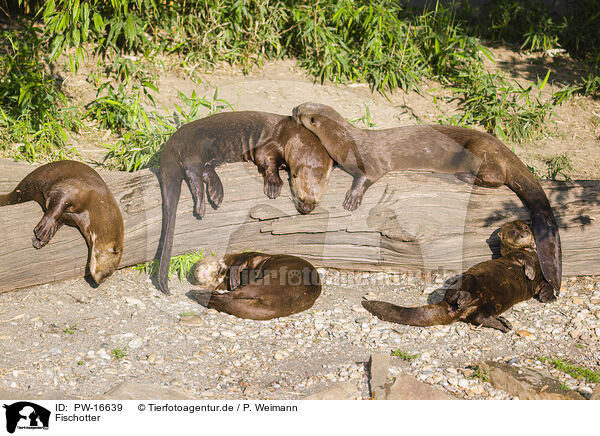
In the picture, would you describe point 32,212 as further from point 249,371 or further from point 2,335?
point 249,371

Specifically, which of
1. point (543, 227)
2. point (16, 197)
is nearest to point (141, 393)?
point (16, 197)

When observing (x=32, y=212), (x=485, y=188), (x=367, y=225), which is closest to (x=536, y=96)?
(x=485, y=188)

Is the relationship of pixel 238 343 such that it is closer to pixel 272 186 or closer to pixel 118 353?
pixel 118 353

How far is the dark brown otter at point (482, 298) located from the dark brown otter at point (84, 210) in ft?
5.06

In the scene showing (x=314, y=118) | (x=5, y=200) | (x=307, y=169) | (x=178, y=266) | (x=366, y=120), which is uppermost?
(x=314, y=118)

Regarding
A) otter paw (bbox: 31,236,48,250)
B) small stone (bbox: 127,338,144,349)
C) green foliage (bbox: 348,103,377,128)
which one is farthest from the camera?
green foliage (bbox: 348,103,377,128)

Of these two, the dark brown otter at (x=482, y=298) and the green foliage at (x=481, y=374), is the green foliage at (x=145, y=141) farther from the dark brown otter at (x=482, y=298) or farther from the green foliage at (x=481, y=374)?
the green foliage at (x=481, y=374)

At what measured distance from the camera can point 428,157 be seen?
421cm

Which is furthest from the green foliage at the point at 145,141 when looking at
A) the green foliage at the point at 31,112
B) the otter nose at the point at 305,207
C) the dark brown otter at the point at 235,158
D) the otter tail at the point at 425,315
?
the otter tail at the point at 425,315

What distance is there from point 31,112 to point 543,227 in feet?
13.6

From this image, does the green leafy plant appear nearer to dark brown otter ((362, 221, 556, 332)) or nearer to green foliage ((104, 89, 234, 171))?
dark brown otter ((362, 221, 556, 332))

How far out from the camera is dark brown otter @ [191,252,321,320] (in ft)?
11.8

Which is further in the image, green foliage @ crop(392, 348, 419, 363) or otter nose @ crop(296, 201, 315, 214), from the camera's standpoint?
otter nose @ crop(296, 201, 315, 214)

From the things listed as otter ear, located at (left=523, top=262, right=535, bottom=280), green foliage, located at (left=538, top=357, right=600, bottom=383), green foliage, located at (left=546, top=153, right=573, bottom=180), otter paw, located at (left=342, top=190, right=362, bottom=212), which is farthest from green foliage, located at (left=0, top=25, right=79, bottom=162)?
green foliage, located at (left=546, top=153, right=573, bottom=180)
